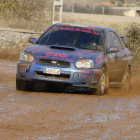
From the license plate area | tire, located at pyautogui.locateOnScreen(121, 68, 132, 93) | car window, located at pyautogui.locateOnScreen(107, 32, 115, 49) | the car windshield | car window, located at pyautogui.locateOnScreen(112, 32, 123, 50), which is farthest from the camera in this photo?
tire, located at pyautogui.locateOnScreen(121, 68, 132, 93)

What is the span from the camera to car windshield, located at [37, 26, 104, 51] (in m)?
9.62

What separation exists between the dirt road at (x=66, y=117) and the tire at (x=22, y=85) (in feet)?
0.76

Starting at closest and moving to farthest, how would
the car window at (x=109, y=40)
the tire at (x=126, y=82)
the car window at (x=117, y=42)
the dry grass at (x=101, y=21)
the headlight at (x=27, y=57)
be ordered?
1. the headlight at (x=27, y=57)
2. the car window at (x=109, y=40)
3. the car window at (x=117, y=42)
4. the tire at (x=126, y=82)
5. the dry grass at (x=101, y=21)

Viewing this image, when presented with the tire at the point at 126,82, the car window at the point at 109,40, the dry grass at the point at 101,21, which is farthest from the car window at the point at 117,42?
the dry grass at the point at 101,21

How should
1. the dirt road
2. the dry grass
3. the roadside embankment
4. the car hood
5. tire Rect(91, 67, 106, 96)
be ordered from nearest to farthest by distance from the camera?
the dirt road
the car hood
tire Rect(91, 67, 106, 96)
the roadside embankment
the dry grass

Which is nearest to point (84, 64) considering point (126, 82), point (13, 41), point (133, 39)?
point (126, 82)

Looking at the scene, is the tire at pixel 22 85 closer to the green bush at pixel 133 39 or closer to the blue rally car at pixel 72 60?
the blue rally car at pixel 72 60

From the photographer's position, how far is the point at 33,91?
9359 mm

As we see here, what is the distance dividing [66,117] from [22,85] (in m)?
2.92

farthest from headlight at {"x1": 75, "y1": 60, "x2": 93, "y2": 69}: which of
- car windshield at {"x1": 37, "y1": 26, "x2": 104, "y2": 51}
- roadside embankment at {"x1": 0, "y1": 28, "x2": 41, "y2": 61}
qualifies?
roadside embankment at {"x1": 0, "y1": 28, "x2": 41, "y2": 61}

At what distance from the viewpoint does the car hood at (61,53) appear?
344 inches

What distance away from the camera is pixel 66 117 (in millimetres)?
6418

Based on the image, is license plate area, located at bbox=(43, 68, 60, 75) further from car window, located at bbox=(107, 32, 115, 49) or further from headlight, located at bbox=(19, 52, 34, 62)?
car window, located at bbox=(107, 32, 115, 49)

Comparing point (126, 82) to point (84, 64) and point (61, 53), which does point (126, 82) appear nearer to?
point (84, 64)
